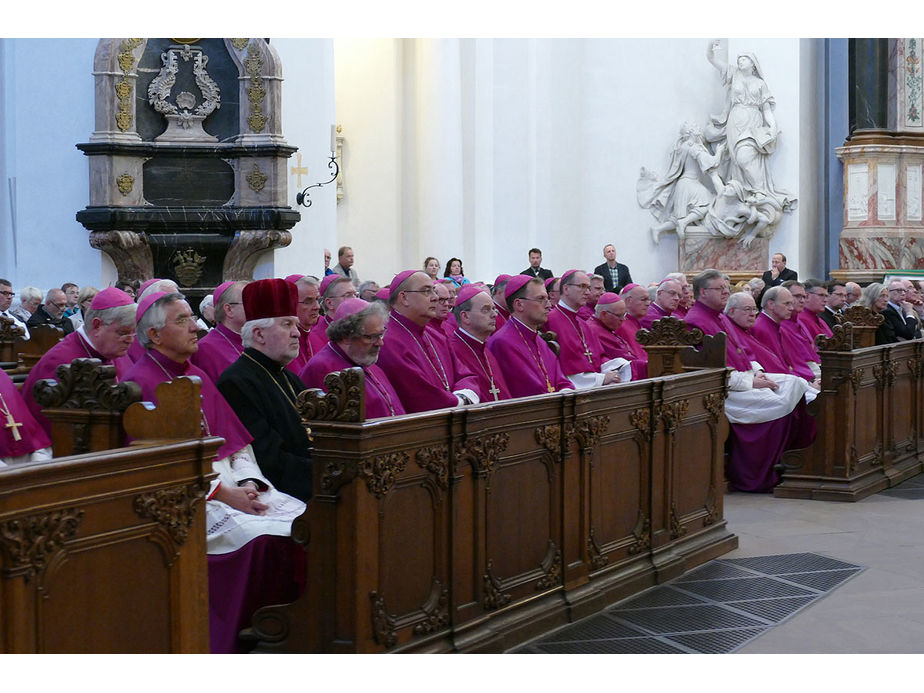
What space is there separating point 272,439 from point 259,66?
271 inches

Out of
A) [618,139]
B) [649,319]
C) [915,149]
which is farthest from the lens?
[618,139]

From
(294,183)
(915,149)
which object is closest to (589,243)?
(915,149)

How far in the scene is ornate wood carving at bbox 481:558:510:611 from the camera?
490 centimetres

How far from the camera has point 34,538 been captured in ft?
10.1

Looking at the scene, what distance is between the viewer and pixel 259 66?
11.2 meters

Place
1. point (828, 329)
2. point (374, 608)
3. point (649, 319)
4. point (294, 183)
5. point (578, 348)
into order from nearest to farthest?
point (374, 608)
point (578, 348)
point (649, 319)
point (828, 329)
point (294, 183)

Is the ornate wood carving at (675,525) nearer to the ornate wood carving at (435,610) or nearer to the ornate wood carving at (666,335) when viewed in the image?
the ornate wood carving at (666,335)

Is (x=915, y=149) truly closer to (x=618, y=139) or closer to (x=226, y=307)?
(x=618, y=139)

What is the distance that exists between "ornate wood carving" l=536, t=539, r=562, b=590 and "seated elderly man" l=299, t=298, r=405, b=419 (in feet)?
2.97

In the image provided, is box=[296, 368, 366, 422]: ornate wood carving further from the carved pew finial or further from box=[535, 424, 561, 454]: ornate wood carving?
box=[535, 424, 561, 454]: ornate wood carving

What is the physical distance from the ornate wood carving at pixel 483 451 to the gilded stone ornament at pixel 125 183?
7030 millimetres

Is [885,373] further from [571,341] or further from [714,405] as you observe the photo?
[714,405]

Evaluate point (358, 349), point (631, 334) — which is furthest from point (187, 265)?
point (358, 349)

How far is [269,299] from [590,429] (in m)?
1.57
